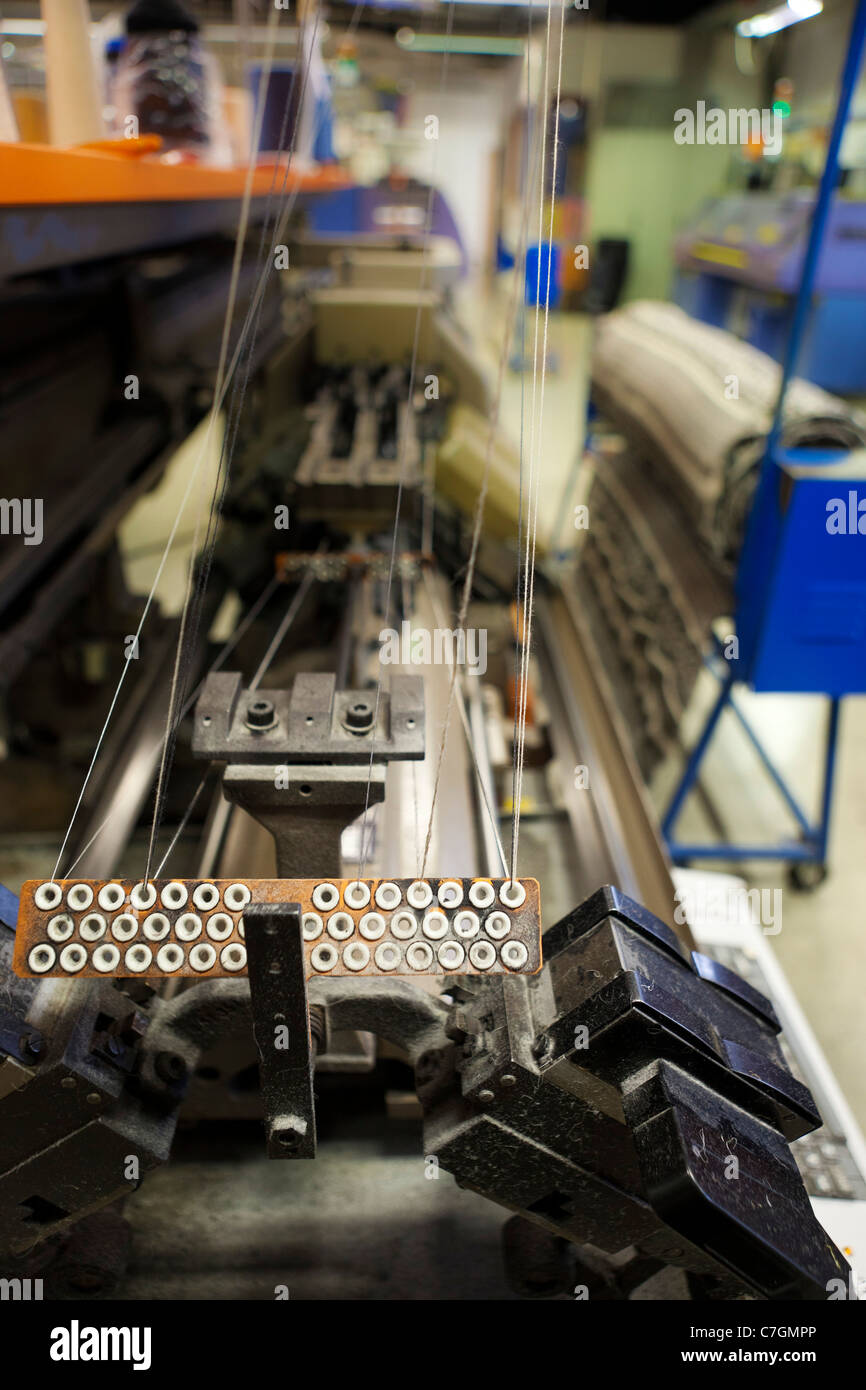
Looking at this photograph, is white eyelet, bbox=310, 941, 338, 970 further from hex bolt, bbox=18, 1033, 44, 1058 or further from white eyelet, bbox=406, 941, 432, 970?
hex bolt, bbox=18, 1033, 44, 1058

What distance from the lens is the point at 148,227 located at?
1.78 m

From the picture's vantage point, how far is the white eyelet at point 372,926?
815 millimetres

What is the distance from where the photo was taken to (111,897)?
0.83 m

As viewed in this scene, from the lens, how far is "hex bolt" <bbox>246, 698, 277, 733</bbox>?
3.31 feet

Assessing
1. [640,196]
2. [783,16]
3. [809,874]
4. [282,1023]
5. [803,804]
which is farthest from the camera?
[640,196]

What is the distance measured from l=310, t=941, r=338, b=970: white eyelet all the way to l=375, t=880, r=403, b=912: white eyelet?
57mm

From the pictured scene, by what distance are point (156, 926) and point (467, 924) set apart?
277mm

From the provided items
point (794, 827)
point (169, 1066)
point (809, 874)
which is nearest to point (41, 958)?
point (169, 1066)

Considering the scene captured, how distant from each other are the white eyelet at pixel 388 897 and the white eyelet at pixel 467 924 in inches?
2.2

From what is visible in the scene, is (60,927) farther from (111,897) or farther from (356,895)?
(356,895)

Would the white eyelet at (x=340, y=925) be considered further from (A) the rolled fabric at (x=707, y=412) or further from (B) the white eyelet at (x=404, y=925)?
(A) the rolled fabric at (x=707, y=412)

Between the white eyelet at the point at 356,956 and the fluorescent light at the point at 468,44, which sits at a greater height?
the fluorescent light at the point at 468,44

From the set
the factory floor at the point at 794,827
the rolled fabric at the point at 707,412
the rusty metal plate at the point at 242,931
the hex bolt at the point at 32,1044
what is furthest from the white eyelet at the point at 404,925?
the rolled fabric at the point at 707,412

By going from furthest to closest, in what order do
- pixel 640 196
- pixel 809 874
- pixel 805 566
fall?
1. pixel 640 196
2. pixel 809 874
3. pixel 805 566
